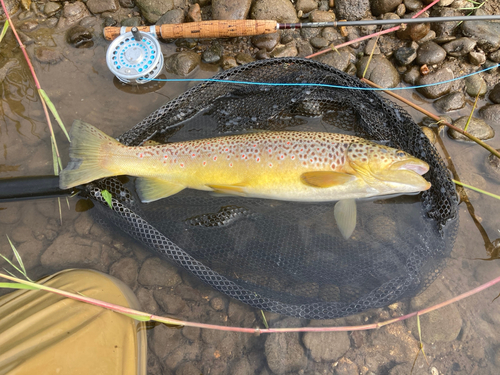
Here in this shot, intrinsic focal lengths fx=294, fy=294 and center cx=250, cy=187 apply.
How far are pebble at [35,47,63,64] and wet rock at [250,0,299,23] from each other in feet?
7.17

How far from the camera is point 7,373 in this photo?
1.58m

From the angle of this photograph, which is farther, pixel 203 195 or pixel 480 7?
pixel 480 7

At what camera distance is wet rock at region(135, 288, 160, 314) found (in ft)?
8.42

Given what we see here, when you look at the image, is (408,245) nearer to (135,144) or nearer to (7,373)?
(135,144)

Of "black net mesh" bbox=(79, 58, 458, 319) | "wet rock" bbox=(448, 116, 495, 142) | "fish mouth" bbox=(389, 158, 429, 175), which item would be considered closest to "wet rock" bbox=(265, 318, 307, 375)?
"black net mesh" bbox=(79, 58, 458, 319)

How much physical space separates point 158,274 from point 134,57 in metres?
2.11

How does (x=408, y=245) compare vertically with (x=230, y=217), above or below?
below

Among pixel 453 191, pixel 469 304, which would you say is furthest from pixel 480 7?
pixel 469 304

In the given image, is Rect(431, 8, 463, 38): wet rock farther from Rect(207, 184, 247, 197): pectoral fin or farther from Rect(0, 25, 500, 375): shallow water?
Rect(207, 184, 247, 197): pectoral fin

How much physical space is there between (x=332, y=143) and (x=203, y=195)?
1234 millimetres

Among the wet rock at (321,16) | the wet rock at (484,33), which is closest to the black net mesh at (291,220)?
the wet rock at (321,16)

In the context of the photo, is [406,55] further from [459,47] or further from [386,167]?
[386,167]

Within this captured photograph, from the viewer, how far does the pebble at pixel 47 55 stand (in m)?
3.16

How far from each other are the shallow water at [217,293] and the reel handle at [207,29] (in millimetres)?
816
